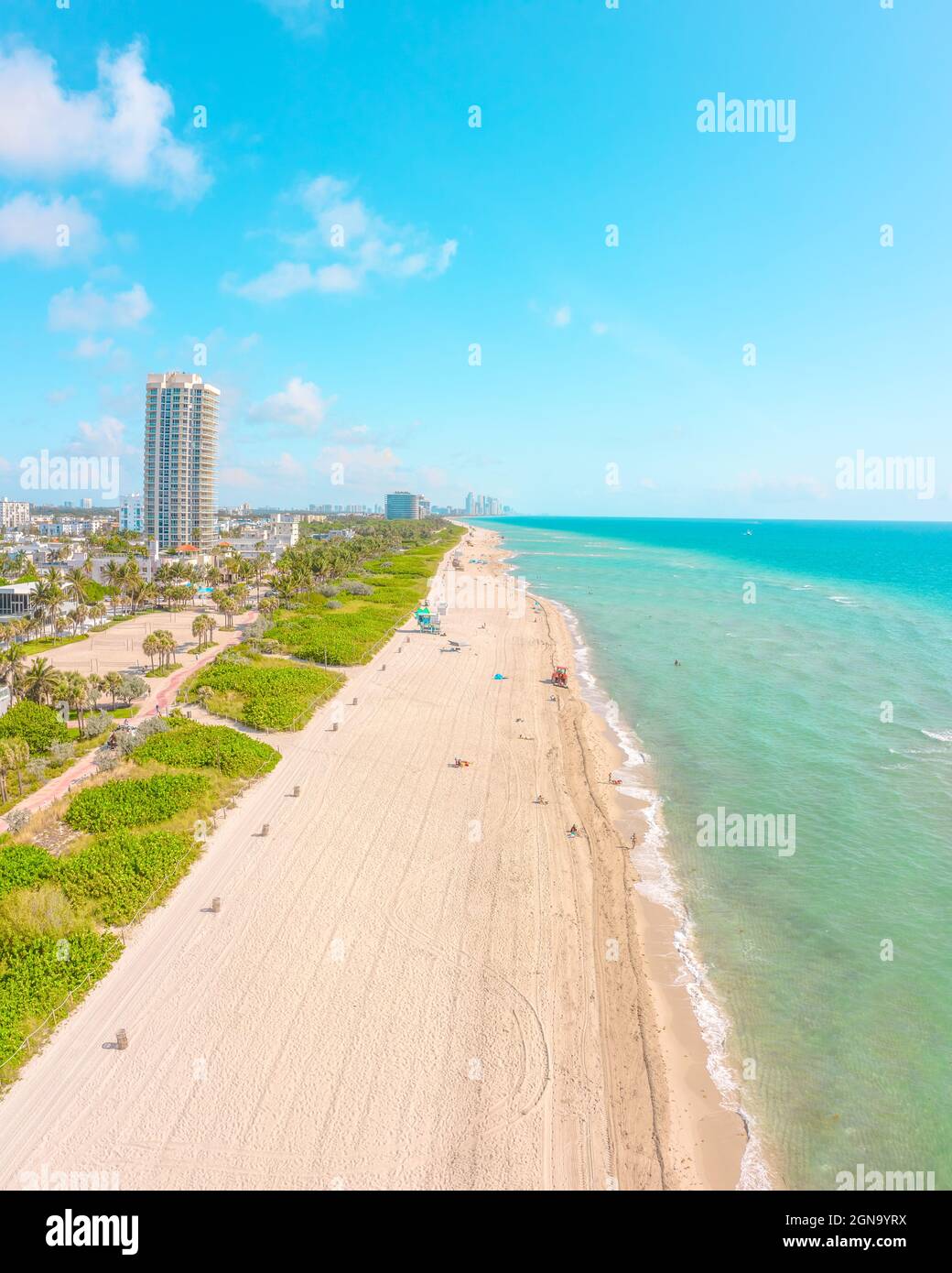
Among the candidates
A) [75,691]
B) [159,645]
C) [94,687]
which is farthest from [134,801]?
[159,645]

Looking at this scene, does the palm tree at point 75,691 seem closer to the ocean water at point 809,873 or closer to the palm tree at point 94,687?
the palm tree at point 94,687

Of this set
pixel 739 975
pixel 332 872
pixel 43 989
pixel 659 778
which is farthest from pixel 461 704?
pixel 43 989

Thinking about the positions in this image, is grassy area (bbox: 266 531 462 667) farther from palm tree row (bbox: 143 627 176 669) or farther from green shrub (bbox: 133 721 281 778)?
green shrub (bbox: 133 721 281 778)

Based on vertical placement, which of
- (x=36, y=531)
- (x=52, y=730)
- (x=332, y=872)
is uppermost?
(x=36, y=531)

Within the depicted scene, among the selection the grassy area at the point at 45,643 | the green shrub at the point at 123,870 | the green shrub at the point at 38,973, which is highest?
the grassy area at the point at 45,643

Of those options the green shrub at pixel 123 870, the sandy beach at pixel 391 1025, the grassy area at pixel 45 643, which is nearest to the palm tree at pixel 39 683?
the sandy beach at pixel 391 1025
